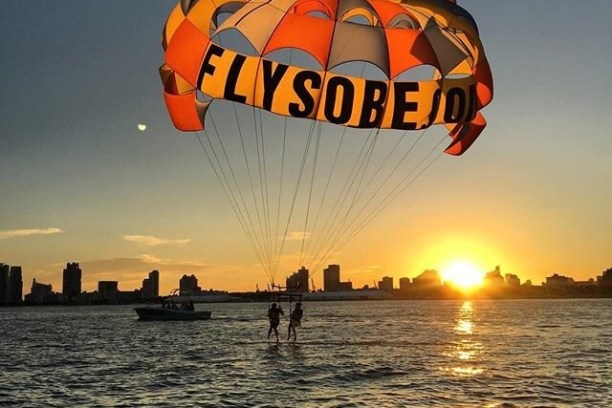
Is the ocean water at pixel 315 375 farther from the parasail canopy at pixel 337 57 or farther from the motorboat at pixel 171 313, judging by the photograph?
the motorboat at pixel 171 313

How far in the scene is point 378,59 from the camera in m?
16.9

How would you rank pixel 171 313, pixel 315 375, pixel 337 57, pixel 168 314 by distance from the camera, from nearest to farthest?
pixel 337 57
pixel 315 375
pixel 171 313
pixel 168 314

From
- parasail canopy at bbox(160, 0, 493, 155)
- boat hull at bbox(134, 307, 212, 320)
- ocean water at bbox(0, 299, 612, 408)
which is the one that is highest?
parasail canopy at bbox(160, 0, 493, 155)

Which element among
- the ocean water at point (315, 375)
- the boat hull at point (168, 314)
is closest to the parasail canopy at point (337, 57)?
the ocean water at point (315, 375)

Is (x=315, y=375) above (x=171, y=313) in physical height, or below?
below

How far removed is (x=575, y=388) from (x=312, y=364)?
36.8 feet

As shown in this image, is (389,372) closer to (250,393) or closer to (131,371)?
(250,393)

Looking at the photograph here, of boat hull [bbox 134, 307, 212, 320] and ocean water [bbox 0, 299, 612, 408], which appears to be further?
boat hull [bbox 134, 307, 212, 320]

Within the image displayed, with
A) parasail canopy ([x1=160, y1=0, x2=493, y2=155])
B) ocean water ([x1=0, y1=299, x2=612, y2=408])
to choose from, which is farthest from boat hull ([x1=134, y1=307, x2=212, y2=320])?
parasail canopy ([x1=160, y1=0, x2=493, y2=155])

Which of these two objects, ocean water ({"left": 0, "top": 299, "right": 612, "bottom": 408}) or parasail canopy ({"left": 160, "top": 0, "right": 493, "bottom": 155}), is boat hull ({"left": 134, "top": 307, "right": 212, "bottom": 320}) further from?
parasail canopy ({"left": 160, "top": 0, "right": 493, "bottom": 155})

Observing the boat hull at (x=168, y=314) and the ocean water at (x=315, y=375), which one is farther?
the boat hull at (x=168, y=314)

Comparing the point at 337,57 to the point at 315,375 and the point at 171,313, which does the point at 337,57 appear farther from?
the point at 171,313

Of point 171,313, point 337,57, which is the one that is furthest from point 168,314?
point 337,57

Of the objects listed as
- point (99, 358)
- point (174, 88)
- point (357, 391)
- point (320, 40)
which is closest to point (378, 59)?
point (320, 40)
